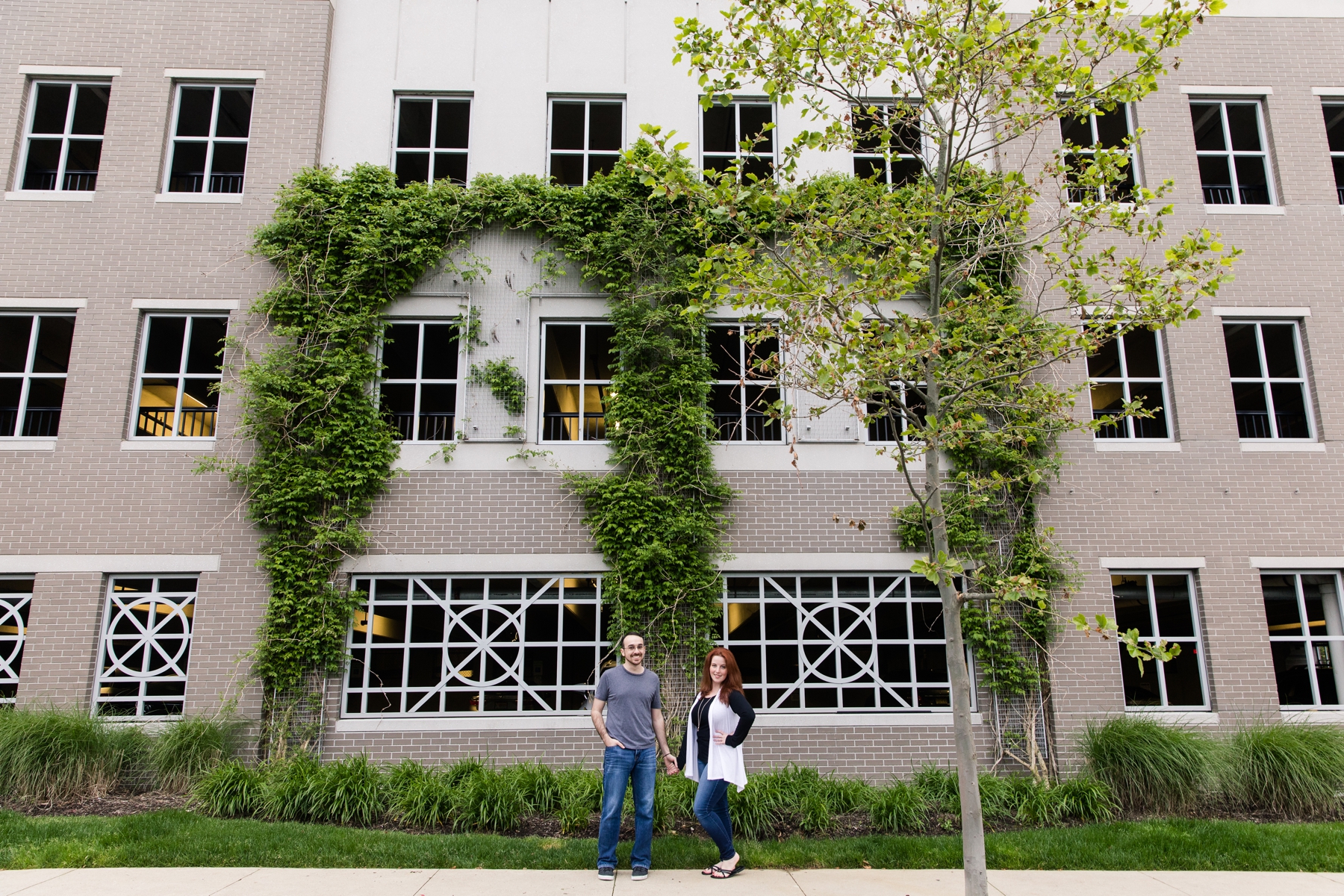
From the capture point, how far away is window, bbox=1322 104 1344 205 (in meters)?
12.1

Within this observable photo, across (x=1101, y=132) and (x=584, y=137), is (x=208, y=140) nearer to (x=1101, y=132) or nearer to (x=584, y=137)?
(x=584, y=137)

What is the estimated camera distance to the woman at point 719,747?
6.67m

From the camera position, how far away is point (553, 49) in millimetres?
12219

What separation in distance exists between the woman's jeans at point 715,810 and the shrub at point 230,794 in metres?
5.13

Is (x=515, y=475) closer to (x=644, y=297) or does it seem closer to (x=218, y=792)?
(x=644, y=297)

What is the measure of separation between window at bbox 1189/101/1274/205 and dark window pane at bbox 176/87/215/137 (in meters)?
14.6

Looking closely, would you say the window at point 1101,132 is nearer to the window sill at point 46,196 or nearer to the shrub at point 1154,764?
the shrub at point 1154,764

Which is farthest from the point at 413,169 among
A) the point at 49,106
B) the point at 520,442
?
the point at 49,106

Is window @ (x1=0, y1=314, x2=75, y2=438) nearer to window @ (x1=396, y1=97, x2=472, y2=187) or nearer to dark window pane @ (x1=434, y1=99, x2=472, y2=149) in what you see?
window @ (x1=396, y1=97, x2=472, y2=187)

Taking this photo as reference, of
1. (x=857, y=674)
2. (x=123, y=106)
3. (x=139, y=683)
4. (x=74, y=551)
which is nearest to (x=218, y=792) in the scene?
(x=139, y=683)

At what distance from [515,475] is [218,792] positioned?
478cm

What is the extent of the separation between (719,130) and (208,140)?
7405 mm

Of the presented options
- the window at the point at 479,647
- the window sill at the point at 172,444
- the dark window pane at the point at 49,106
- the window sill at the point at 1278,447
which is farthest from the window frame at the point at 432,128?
the window sill at the point at 1278,447

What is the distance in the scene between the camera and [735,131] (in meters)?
12.5
